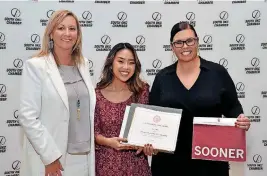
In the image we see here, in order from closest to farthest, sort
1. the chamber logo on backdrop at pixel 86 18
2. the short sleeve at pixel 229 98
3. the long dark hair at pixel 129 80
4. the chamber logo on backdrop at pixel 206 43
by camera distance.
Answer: the short sleeve at pixel 229 98 → the long dark hair at pixel 129 80 → the chamber logo on backdrop at pixel 86 18 → the chamber logo on backdrop at pixel 206 43

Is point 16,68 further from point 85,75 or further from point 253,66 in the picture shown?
point 253,66

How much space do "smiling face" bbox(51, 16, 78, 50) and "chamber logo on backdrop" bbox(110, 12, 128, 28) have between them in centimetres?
143

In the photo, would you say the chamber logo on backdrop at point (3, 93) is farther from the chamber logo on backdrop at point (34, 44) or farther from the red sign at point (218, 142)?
the red sign at point (218, 142)

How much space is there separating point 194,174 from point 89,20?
2.13 metres

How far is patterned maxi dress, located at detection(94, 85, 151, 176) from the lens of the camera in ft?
7.87

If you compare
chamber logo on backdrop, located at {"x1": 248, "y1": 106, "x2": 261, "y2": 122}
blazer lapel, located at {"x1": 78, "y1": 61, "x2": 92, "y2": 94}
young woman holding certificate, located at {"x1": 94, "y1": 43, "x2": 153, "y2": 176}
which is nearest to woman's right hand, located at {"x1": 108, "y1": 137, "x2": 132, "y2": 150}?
young woman holding certificate, located at {"x1": 94, "y1": 43, "x2": 153, "y2": 176}

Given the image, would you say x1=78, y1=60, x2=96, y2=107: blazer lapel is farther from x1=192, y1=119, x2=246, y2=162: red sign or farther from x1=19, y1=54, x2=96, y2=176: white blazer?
x1=192, y1=119, x2=246, y2=162: red sign

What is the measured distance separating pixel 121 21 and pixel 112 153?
1.82 m

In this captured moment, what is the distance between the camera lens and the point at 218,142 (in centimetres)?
225

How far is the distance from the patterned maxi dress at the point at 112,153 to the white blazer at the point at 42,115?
10.9 inches

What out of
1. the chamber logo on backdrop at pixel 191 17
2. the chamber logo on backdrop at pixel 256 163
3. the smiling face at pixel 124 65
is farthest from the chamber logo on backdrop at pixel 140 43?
the chamber logo on backdrop at pixel 256 163

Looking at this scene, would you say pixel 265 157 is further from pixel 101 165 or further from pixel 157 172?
pixel 101 165

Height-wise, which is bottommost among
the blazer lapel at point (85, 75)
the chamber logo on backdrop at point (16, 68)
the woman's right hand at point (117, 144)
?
the woman's right hand at point (117, 144)

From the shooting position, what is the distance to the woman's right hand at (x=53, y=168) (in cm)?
222
